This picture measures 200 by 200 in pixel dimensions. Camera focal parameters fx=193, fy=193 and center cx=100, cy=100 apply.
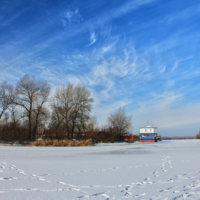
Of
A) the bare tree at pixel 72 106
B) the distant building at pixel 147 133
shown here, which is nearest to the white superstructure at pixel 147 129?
the distant building at pixel 147 133

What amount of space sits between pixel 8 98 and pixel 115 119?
81.8 feet

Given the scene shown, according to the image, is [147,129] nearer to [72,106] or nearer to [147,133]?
[147,133]

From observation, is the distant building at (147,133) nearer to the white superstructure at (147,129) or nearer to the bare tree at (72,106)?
the white superstructure at (147,129)

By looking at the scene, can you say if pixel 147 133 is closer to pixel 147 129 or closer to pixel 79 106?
pixel 147 129

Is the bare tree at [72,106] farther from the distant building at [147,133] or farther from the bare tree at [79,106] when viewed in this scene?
the distant building at [147,133]

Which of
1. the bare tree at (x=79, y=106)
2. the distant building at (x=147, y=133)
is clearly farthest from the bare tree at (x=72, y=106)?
the distant building at (x=147, y=133)

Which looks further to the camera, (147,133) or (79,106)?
(147,133)

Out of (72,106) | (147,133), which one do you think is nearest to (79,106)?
(72,106)

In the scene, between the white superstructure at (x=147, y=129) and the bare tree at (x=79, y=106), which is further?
the white superstructure at (x=147, y=129)

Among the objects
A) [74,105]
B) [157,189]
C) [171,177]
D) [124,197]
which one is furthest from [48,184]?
[74,105]

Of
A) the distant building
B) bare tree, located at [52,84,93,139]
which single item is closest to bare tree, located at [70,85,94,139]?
bare tree, located at [52,84,93,139]

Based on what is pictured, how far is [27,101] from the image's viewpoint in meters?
32.2

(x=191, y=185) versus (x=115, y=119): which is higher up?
(x=115, y=119)

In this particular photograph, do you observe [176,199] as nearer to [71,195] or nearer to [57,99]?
[71,195]
